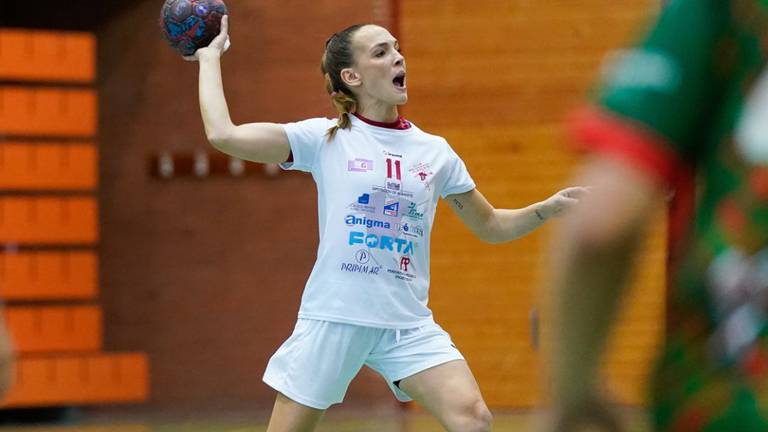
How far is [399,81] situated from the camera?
14.3ft

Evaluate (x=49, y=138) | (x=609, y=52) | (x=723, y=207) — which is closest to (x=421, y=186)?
(x=723, y=207)

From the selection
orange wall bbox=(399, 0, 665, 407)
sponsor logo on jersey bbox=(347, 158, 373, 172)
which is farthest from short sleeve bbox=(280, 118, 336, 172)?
orange wall bbox=(399, 0, 665, 407)

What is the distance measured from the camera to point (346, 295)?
3.97 meters

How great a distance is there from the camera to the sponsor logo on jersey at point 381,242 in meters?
4.04

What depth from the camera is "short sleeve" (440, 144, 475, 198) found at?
14.1ft

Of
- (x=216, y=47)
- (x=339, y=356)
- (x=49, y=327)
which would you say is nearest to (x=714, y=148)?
(x=339, y=356)

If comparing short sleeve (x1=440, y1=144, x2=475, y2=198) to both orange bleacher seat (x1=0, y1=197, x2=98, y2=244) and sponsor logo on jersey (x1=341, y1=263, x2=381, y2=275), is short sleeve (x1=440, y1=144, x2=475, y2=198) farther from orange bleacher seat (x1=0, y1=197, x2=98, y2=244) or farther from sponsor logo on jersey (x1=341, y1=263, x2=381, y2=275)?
orange bleacher seat (x1=0, y1=197, x2=98, y2=244)

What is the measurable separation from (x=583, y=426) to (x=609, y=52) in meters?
8.36

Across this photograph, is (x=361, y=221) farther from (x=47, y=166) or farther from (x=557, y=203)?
(x=47, y=166)

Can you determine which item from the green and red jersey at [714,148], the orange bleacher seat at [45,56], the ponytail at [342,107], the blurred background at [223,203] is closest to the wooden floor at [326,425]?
the blurred background at [223,203]

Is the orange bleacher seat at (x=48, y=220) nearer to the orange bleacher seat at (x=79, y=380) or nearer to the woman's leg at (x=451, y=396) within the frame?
the orange bleacher seat at (x=79, y=380)

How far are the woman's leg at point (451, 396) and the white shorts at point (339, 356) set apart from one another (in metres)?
0.03

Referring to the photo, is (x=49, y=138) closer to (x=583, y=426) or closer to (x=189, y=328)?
(x=189, y=328)

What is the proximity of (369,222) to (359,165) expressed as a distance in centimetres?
19
